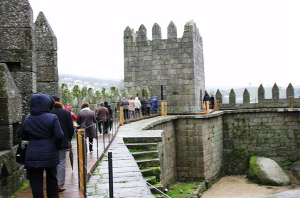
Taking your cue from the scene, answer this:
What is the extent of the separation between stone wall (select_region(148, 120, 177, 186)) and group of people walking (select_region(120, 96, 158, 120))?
160 cm

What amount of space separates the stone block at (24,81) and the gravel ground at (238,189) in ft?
33.3

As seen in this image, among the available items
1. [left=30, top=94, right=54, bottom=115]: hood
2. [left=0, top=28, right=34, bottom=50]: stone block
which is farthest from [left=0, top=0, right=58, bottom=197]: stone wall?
[left=30, top=94, right=54, bottom=115]: hood

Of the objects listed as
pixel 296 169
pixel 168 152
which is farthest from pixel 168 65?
pixel 296 169

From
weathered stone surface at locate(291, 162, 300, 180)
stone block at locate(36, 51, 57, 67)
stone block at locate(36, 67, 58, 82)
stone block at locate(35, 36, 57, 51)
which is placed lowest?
weathered stone surface at locate(291, 162, 300, 180)

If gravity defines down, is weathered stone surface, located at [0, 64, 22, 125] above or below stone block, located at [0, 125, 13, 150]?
above

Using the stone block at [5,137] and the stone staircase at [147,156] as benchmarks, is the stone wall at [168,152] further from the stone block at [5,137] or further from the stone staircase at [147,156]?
the stone block at [5,137]

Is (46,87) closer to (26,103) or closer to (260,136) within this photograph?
(26,103)

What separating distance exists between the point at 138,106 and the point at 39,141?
12211 mm

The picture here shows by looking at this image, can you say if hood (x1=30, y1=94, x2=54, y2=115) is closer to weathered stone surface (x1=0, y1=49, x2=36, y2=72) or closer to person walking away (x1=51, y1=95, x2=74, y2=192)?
person walking away (x1=51, y1=95, x2=74, y2=192)

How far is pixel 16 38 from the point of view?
584 cm

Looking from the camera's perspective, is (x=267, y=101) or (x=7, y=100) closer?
(x=7, y=100)

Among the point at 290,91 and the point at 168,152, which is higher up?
the point at 290,91

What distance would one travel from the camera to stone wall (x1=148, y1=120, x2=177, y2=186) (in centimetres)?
1376

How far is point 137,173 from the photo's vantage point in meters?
6.52
